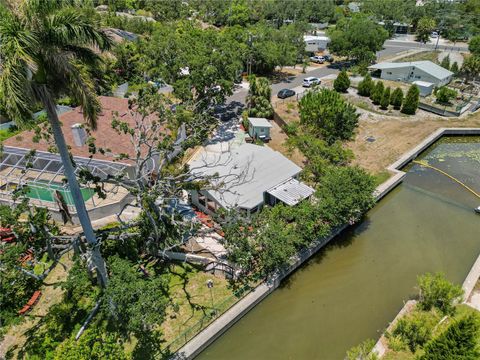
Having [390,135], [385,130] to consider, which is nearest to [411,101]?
[385,130]

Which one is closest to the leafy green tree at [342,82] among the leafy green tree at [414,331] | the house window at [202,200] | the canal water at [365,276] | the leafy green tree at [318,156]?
the leafy green tree at [318,156]

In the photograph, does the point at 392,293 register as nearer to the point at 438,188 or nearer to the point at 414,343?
the point at 414,343

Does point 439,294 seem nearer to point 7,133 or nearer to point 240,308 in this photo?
point 240,308

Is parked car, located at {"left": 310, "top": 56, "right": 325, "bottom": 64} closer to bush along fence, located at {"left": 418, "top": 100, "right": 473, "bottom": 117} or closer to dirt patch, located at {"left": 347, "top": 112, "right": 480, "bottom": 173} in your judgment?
bush along fence, located at {"left": 418, "top": 100, "right": 473, "bottom": 117}

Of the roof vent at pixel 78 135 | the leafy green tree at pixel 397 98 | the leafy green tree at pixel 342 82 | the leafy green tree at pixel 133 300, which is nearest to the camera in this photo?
the leafy green tree at pixel 133 300

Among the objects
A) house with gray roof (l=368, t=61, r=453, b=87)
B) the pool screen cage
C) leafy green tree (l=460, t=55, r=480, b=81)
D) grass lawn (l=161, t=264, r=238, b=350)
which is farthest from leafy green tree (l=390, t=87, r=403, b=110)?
grass lawn (l=161, t=264, r=238, b=350)

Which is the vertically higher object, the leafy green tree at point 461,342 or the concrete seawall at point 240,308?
the leafy green tree at point 461,342

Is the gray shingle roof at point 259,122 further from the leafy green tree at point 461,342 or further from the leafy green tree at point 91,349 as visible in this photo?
the leafy green tree at point 91,349
